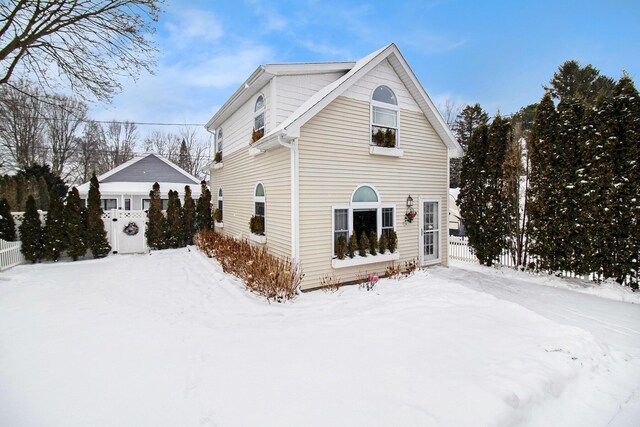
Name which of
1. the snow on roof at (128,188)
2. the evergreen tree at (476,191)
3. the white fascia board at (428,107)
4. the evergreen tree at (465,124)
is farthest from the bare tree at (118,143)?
the evergreen tree at (465,124)

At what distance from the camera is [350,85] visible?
23.9 ft

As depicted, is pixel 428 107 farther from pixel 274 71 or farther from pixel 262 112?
pixel 262 112

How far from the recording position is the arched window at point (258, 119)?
28.0 ft

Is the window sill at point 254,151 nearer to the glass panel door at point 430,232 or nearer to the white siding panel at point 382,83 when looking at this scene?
the white siding panel at point 382,83

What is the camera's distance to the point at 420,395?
9.65 ft

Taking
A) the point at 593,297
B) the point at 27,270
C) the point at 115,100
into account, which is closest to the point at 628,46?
the point at 593,297

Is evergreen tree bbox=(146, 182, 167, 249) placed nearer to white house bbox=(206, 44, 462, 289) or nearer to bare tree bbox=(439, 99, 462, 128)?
white house bbox=(206, 44, 462, 289)

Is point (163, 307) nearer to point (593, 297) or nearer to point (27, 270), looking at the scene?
point (27, 270)

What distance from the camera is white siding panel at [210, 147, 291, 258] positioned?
23.5 ft

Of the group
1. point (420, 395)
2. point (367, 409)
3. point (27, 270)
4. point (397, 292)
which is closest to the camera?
point (367, 409)

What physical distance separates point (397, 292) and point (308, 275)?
6.81 ft

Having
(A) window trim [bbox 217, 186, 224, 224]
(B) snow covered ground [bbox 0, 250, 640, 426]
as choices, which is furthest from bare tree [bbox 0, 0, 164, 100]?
(B) snow covered ground [bbox 0, 250, 640, 426]

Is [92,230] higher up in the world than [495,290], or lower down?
higher up

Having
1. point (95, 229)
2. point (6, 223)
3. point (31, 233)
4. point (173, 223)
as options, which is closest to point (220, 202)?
point (173, 223)
